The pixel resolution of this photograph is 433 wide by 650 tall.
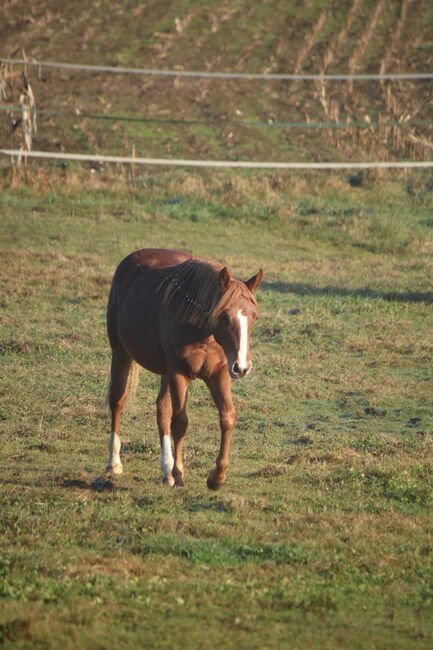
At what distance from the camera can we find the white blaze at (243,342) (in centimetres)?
743

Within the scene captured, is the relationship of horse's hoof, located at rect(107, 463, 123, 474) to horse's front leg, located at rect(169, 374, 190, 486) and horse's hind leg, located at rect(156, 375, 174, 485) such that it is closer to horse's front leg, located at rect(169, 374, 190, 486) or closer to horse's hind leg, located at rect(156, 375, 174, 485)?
horse's hind leg, located at rect(156, 375, 174, 485)

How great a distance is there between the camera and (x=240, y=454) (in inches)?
389

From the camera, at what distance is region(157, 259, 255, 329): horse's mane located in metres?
7.74

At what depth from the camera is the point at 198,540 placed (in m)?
6.75

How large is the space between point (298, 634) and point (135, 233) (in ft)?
56.0

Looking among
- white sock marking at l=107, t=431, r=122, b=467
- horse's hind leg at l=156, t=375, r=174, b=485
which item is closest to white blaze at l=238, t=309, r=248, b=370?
horse's hind leg at l=156, t=375, r=174, b=485

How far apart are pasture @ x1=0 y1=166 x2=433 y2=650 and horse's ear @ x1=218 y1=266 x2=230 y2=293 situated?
Result: 168cm

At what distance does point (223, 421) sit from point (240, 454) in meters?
2.04

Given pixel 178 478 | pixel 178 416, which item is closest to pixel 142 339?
pixel 178 416

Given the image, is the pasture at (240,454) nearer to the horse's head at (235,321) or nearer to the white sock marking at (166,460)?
the white sock marking at (166,460)

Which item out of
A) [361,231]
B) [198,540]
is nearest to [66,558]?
[198,540]

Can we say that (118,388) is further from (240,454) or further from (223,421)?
(223,421)

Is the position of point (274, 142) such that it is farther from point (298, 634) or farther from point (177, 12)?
point (298, 634)

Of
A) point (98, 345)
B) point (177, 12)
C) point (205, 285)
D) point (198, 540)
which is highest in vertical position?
point (177, 12)
